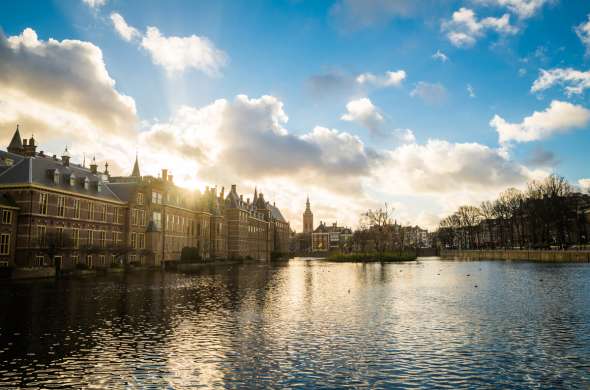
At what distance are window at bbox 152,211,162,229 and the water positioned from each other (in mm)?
46171

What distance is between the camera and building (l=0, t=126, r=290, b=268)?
51219mm

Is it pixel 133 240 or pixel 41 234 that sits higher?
pixel 41 234

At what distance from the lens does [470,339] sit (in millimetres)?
Result: 16672

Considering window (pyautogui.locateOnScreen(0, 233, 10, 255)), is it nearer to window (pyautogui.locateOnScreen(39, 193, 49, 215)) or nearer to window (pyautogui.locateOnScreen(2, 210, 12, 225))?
window (pyautogui.locateOnScreen(2, 210, 12, 225))

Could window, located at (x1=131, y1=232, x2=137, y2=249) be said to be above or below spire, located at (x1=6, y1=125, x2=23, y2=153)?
below

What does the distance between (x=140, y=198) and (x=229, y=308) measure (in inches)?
2057

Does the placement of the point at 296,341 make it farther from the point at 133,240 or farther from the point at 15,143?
the point at 15,143

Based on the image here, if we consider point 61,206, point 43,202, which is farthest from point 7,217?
point 61,206

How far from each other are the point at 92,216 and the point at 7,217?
13.3 meters

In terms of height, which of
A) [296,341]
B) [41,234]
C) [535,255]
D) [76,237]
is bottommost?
[296,341]

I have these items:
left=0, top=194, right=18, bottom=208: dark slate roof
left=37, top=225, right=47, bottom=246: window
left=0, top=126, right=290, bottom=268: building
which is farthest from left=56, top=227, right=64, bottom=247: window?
left=0, top=194, right=18, bottom=208: dark slate roof

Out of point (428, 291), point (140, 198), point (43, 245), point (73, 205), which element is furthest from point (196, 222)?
point (428, 291)

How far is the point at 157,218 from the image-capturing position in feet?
251

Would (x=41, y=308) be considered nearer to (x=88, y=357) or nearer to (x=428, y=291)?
(x=88, y=357)
